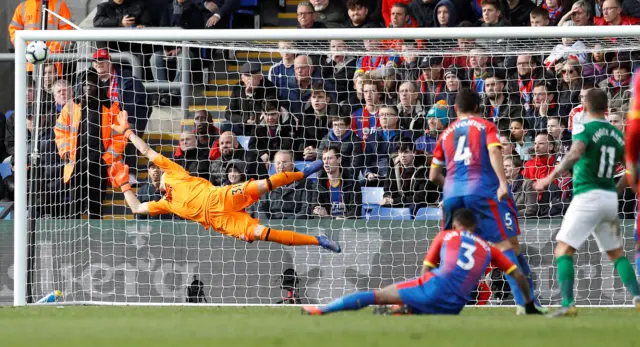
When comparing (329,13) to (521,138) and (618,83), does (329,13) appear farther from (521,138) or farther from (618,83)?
(618,83)

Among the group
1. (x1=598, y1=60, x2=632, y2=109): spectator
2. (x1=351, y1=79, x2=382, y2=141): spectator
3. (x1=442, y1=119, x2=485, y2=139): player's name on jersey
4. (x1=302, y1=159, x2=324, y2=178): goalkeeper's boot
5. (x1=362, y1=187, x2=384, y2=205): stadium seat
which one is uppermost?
(x1=598, y1=60, x2=632, y2=109): spectator

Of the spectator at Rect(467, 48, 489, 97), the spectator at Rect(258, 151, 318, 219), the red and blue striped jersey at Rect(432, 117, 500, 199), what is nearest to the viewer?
the red and blue striped jersey at Rect(432, 117, 500, 199)

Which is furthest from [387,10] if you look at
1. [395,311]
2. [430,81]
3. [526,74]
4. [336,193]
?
[395,311]

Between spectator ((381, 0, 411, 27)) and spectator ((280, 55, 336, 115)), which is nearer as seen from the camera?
spectator ((280, 55, 336, 115))

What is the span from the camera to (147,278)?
39.4ft

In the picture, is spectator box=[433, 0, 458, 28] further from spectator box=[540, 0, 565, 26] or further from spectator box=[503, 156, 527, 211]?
spectator box=[503, 156, 527, 211]

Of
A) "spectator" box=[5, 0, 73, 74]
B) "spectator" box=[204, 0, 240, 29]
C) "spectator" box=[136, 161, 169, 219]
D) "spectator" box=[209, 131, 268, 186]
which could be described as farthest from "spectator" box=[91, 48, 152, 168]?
"spectator" box=[5, 0, 73, 74]

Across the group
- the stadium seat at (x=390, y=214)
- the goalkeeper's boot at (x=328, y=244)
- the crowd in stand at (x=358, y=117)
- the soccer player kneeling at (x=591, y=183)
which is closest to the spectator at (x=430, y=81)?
the crowd in stand at (x=358, y=117)

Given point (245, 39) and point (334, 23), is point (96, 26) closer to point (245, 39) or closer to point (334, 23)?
point (334, 23)

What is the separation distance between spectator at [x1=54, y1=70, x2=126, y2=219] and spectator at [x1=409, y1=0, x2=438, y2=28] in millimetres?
4214

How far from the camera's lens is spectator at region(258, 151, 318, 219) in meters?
12.3

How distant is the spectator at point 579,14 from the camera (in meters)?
13.1

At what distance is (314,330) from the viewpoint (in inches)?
272

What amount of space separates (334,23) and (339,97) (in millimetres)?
2232
